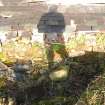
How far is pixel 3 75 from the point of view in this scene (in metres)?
8.03

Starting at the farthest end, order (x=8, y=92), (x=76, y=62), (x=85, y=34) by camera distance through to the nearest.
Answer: (x=85, y=34) → (x=76, y=62) → (x=8, y=92)

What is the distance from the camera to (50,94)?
761 centimetres

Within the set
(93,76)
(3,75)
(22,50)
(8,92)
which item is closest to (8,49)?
(22,50)

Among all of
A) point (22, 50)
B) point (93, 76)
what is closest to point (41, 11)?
point (22, 50)

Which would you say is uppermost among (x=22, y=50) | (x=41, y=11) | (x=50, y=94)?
(x=41, y=11)

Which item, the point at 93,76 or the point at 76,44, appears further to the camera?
the point at 76,44

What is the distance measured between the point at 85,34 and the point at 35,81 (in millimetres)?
1688

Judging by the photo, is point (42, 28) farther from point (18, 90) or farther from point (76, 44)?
point (18, 90)

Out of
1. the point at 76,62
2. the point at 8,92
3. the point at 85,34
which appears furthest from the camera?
the point at 85,34

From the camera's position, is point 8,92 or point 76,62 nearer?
point 8,92

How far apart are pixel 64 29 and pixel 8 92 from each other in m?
2.09

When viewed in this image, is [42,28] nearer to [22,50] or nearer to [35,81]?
[22,50]

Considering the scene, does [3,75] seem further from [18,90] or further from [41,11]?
[41,11]

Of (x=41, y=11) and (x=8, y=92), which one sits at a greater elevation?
(x=41, y=11)
